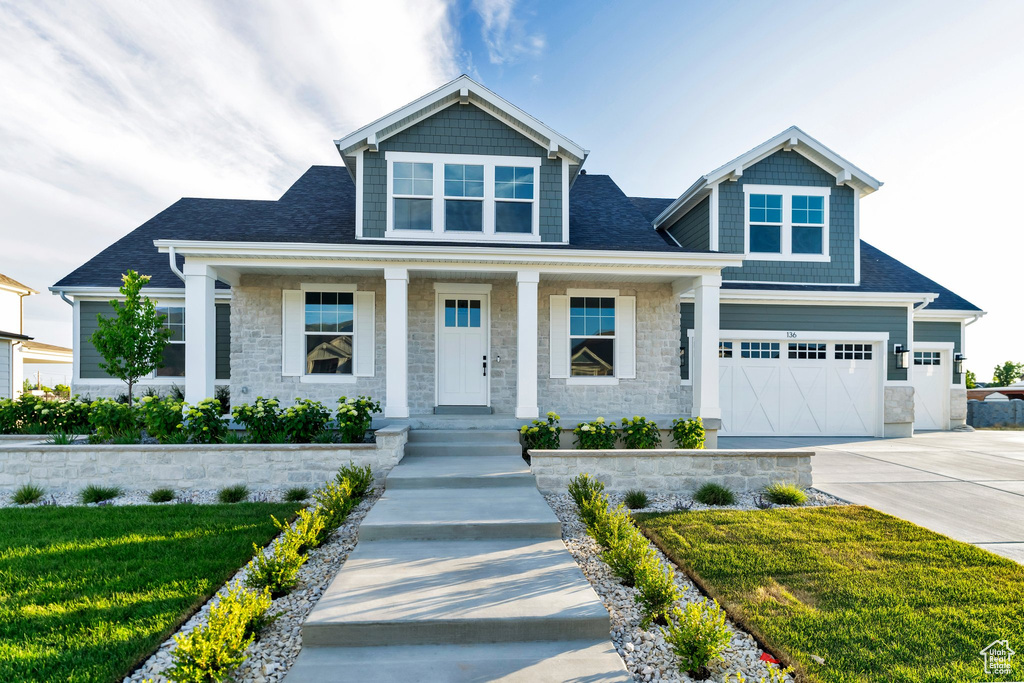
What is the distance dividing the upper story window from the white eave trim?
12509 millimetres

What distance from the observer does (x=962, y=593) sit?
147 inches

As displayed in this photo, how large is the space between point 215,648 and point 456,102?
30.2ft

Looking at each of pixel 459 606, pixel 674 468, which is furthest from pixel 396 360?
pixel 459 606

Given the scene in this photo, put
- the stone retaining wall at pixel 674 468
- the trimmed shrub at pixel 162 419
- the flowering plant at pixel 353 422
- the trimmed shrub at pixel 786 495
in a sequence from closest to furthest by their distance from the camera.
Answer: the trimmed shrub at pixel 786 495, the stone retaining wall at pixel 674 468, the flowering plant at pixel 353 422, the trimmed shrub at pixel 162 419

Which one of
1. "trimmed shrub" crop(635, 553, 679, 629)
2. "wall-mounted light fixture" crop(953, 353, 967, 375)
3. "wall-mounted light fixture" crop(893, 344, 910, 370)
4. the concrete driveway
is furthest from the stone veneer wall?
"wall-mounted light fixture" crop(953, 353, 967, 375)

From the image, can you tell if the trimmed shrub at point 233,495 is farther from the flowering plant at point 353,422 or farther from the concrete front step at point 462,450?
the concrete front step at point 462,450

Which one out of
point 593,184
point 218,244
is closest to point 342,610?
point 218,244

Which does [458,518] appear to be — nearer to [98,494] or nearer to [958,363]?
[98,494]

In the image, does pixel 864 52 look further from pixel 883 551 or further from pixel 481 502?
pixel 481 502

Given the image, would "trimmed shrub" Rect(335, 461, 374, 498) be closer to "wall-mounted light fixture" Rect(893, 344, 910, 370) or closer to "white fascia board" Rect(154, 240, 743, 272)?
"white fascia board" Rect(154, 240, 743, 272)

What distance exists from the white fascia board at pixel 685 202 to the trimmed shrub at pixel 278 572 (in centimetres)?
1117

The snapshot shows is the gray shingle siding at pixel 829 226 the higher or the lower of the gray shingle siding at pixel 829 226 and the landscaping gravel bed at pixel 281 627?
the higher

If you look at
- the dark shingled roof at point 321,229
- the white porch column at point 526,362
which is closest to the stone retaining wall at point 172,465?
the white porch column at point 526,362

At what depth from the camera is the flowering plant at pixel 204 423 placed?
7.14 metres
